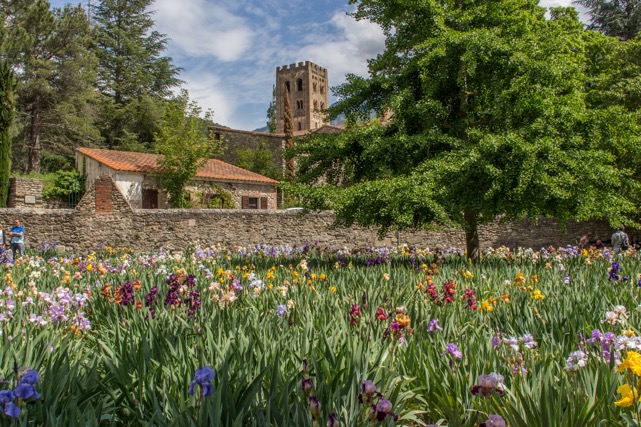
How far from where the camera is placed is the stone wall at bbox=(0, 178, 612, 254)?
14234mm

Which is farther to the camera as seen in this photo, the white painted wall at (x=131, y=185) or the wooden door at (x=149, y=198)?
the wooden door at (x=149, y=198)

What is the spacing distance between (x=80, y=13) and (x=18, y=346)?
32639 mm

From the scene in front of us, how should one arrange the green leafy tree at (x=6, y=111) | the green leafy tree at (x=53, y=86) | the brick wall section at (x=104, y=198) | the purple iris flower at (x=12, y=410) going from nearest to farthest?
the purple iris flower at (x=12, y=410) < the brick wall section at (x=104, y=198) < the green leafy tree at (x=6, y=111) < the green leafy tree at (x=53, y=86)

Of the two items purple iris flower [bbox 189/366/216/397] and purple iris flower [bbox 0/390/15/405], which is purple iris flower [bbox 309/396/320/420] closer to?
purple iris flower [bbox 189/366/216/397]

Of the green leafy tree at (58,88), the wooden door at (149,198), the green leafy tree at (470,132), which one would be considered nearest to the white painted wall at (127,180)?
the wooden door at (149,198)

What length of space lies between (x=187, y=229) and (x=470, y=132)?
9.34m

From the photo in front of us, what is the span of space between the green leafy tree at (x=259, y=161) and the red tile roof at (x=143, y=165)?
7.34 metres

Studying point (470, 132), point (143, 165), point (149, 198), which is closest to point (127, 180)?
point (143, 165)

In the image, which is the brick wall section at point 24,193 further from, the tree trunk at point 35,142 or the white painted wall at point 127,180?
the tree trunk at point 35,142

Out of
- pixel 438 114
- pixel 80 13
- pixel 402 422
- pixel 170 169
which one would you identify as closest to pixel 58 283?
pixel 402 422

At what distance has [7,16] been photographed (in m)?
27.1

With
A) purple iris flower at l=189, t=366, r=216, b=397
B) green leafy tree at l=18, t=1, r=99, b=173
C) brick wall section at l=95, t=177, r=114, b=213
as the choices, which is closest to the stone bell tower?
green leafy tree at l=18, t=1, r=99, b=173

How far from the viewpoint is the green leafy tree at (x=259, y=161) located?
36000 millimetres

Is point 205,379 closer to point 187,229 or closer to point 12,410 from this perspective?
point 12,410
